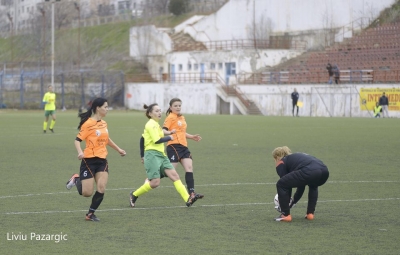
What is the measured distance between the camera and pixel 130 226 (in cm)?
1094

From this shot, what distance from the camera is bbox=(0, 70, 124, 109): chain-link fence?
68.5 m

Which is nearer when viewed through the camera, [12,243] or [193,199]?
[12,243]

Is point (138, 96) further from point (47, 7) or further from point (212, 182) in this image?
point (212, 182)

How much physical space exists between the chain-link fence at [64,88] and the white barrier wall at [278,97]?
1.48m

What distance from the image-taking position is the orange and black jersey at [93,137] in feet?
37.6

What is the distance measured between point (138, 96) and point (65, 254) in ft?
201

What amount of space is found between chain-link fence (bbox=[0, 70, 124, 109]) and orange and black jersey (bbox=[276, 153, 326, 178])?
57464mm

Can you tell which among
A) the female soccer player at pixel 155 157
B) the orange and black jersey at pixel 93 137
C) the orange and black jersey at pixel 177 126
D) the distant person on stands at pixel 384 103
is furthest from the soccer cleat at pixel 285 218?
the distant person on stands at pixel 384 103

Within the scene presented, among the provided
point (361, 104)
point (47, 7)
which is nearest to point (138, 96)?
point (361, 104)

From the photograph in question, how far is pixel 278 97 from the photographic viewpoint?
57.2m

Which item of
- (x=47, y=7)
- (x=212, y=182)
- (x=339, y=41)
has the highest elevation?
(x=47, y=7)

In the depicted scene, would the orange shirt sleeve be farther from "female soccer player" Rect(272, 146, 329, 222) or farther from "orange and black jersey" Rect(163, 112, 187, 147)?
"female soccer player" Rect(272, 146, 329, 222)

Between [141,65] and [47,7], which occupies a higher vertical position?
[47,7]

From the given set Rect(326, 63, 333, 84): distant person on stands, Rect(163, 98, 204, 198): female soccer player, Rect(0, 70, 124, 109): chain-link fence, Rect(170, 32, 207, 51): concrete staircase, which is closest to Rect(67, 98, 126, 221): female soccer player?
Rect(163, 98, 204, 198): female soccer player
